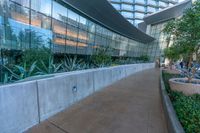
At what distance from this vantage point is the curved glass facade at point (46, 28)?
9.59 meters

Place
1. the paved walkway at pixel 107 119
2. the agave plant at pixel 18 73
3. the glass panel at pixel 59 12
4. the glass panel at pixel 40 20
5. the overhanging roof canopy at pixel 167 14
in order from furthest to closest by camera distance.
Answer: the overhanging roof canopy at pixel 167 14
the glass panel at pixel 59 12
the glass panel at pixel 40 20
the agave plant at pixel 18 73
the paved walkway at pixel 107 119

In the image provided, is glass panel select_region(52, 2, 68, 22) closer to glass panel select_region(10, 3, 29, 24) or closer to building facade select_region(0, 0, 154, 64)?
building facade select_region(0, 0, 154, 64)

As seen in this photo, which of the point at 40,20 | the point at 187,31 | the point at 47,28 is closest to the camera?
the point at 187,31

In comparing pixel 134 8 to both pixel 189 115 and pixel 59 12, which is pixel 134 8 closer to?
pixel 59 12

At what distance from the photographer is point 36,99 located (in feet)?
13.0

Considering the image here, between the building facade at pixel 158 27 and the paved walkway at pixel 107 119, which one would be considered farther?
the building facade at pixel 158 27

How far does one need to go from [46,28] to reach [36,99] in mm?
9876

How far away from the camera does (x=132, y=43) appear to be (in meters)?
37.7

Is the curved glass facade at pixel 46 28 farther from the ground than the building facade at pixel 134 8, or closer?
closer

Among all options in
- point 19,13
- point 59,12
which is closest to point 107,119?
point 19,13

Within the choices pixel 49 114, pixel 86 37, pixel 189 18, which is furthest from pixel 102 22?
pixel 49 114

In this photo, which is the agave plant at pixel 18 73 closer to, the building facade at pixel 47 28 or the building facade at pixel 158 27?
the building facade at pixel 47 28

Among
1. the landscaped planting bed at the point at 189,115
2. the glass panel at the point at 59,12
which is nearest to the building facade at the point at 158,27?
the glass panel at the point at 59,12

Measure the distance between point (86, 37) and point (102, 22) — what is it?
3.73m
